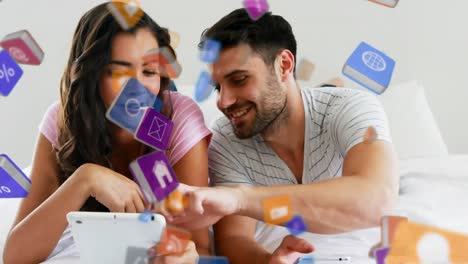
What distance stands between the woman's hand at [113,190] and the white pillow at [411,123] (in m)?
0.81

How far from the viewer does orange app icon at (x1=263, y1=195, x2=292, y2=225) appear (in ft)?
2.84

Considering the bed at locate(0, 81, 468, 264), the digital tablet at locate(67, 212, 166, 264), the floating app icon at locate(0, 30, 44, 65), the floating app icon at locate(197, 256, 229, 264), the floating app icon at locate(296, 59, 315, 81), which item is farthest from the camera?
the floating app icon at locate(296, 59, 315, 81)

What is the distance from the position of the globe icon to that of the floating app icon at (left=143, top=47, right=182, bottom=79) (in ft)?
1.05

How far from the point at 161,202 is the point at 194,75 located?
85 cm

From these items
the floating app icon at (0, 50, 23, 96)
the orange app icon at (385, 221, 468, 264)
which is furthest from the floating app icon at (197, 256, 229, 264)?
the floating app icon at (0, 50, 23, 96)

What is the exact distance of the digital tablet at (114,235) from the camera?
2.57 feet

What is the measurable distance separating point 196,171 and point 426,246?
1.17 feet

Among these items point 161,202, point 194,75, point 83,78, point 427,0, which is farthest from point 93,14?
point 427,0

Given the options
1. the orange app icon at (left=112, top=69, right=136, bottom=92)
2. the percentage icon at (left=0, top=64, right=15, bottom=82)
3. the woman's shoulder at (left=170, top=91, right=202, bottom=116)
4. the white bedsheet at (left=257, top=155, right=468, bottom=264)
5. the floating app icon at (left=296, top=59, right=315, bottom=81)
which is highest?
the percentage icon at (left=0, top=64, right=15, bottom=82)

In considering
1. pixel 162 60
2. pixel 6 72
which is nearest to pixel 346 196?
pixel 162 60

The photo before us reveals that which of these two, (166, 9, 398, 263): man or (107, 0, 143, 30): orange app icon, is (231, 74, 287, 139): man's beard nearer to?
(166, 9, 398, 263): man

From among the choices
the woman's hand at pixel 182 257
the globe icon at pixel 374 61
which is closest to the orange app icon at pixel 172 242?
the woman's hand at pixel 182 257

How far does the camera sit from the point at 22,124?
1.65 meters

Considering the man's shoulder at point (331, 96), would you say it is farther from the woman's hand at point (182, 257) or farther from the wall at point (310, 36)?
the wall at point (310, 36)
